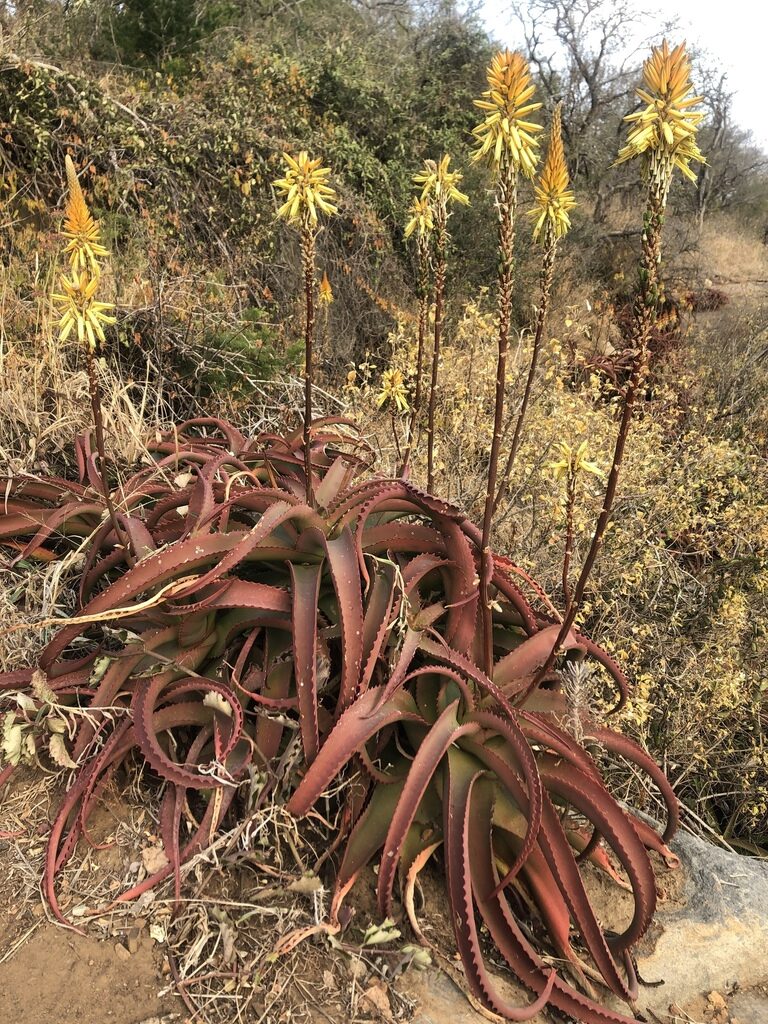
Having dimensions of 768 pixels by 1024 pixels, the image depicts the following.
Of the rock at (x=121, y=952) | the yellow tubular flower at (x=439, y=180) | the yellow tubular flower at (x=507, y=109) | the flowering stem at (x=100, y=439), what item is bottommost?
the rock at (x=121, y=952)

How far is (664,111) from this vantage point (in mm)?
1257

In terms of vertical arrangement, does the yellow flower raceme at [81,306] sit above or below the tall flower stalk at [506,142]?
below

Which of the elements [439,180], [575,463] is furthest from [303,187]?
[575,463]

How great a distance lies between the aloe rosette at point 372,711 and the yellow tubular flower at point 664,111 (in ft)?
3.61

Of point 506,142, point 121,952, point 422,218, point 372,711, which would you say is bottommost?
point 121,952

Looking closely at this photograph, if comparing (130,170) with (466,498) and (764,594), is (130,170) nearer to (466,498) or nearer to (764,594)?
(466,498)

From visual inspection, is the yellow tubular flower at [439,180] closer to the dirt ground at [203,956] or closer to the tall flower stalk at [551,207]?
the tall flower stalk at [551,207]

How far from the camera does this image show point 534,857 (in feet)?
6.04

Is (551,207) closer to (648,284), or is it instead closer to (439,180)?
(439,180)

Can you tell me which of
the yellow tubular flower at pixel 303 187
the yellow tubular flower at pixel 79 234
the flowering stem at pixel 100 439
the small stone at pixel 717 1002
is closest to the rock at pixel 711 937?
the small stone at pixel 717 1002

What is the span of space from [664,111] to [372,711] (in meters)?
1.47

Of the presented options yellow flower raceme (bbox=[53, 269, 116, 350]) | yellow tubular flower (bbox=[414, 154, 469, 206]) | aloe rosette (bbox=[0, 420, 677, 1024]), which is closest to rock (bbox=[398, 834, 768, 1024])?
aloe rosette (bbox=[0, 420, 677, 1024])

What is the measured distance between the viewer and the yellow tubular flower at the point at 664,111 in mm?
1256

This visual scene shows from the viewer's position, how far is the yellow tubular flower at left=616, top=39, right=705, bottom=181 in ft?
4.12
